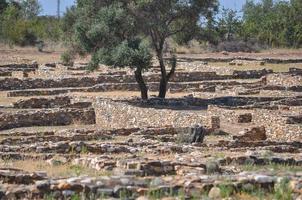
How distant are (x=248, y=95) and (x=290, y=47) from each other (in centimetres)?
5101

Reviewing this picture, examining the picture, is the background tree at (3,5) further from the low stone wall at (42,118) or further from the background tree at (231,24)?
the low stone wall at (42,118)

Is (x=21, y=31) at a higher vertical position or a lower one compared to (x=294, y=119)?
higher

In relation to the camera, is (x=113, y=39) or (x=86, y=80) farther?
(x=86, y=80)

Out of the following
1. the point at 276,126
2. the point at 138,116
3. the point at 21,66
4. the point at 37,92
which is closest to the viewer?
the point at 276,126

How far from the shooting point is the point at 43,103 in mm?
36281

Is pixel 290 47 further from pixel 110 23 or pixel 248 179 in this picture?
pixel 248 179

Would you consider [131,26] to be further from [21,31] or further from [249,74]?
[21,31]

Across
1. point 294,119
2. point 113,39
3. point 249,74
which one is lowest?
point 249,74

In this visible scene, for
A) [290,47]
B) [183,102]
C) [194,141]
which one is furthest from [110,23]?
[290,47]

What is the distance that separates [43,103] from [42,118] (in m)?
5.00

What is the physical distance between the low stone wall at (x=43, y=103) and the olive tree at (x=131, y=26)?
3.01 metres

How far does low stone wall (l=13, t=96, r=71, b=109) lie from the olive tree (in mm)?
3015

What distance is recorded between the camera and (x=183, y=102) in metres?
34.6

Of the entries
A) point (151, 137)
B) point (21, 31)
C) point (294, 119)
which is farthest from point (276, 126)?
point (21, 31)
